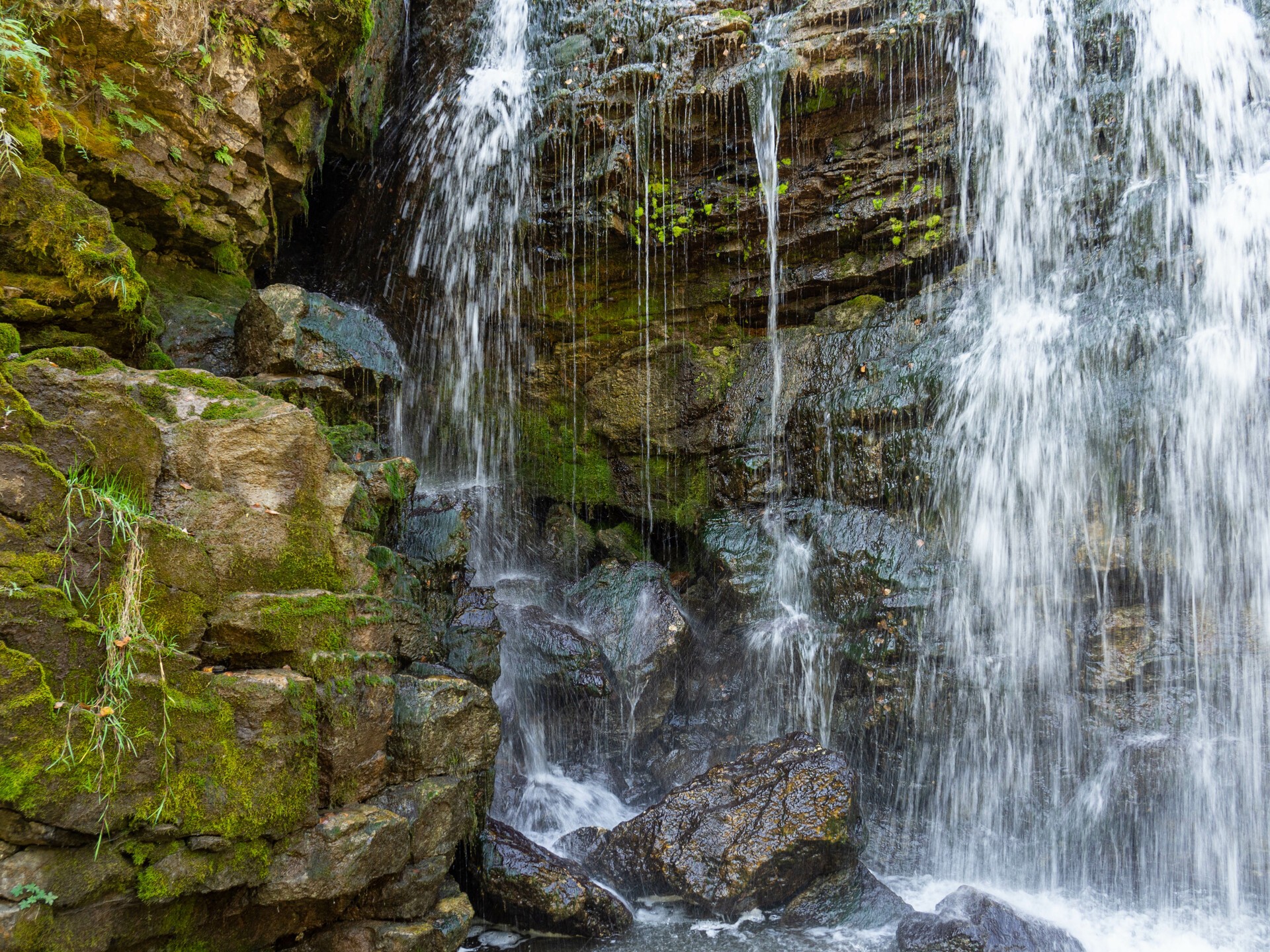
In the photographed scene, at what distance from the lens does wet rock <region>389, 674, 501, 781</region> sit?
13.8ft

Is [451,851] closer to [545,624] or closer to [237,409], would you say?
[237,409]

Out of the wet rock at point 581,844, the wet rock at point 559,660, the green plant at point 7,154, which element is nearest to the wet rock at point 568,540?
the wet rock at point 559,660

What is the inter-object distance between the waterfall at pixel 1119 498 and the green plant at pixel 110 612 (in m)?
5.79

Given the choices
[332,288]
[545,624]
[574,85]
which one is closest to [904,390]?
[545,624]

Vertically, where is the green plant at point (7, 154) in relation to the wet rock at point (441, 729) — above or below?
above

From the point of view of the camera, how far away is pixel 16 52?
173 inches

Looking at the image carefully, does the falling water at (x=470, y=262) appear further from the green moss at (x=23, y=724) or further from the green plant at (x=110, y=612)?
the green moss at (x=23, y=724)

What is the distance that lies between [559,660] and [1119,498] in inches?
193

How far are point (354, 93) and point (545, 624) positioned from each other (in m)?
5.99

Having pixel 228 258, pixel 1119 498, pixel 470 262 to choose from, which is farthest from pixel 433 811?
pixel 470 262

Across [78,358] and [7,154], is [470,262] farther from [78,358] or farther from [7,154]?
[78,358]

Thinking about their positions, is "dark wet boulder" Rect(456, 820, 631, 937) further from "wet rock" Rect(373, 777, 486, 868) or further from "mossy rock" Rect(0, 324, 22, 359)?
"mossy rock" Rect(0, 324, 22, 359)

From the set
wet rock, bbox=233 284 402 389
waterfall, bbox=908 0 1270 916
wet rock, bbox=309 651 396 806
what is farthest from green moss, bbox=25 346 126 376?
waterfall, bbox=908 0 1270 916

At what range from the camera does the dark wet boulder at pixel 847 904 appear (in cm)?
522
